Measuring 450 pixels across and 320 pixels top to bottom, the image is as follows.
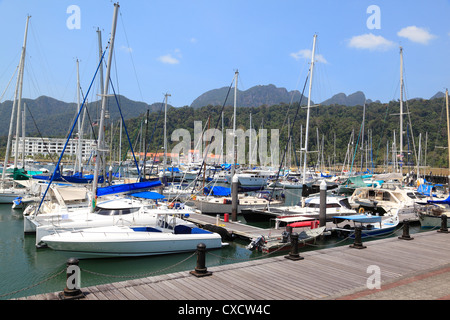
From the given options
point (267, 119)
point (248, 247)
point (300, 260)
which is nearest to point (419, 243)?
point (300, 260)

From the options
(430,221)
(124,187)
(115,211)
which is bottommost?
(430,221)

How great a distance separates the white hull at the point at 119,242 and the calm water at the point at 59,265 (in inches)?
14.1

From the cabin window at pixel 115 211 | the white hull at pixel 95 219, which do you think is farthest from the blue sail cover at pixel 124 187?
the cabin window at pixel 115 211

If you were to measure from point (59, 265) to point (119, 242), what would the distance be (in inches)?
110

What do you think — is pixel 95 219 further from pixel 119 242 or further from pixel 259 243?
pixel 259 243

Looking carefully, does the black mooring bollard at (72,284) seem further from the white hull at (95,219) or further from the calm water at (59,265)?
the white hull at (95,219)

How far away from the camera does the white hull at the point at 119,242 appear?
14844 mm

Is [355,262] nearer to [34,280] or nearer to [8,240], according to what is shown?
[34,280]

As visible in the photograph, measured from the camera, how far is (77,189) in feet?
80.8

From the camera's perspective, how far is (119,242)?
15.4 meters

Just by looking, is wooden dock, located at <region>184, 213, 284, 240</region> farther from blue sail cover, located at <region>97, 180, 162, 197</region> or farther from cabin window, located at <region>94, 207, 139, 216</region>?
cabin window, located at <region>94, 207, 139, 216</region>

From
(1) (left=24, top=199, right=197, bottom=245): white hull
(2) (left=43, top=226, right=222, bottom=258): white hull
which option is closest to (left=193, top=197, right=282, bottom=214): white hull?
(1) (left=24, top=199, right=197, bottom=245): white hull

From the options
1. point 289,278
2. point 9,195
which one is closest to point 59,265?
point 289,278

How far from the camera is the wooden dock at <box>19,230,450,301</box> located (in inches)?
326
